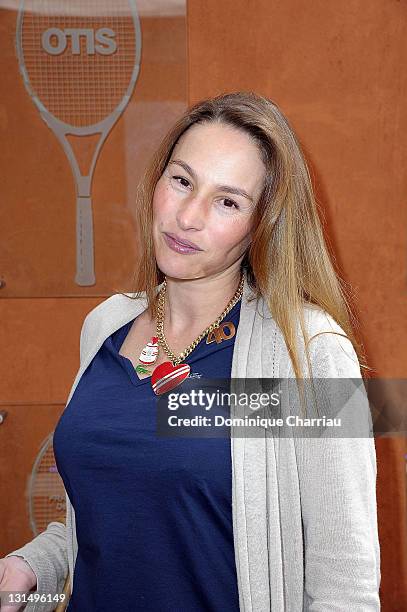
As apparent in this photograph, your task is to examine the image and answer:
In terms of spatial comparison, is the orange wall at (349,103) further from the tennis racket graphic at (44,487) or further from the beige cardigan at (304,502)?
the beige cardigan at (304,502)

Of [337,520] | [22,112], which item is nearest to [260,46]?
[22,112]

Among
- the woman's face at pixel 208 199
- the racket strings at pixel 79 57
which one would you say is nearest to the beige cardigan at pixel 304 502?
the woman's face at pixel 208 199

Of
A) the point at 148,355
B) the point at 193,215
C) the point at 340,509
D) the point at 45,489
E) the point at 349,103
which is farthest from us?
the point at 45,489

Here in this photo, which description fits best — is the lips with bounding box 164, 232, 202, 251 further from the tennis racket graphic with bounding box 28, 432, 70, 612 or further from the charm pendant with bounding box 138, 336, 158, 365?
the tennis racket graphic with bounding box 28, 432, 70, 612

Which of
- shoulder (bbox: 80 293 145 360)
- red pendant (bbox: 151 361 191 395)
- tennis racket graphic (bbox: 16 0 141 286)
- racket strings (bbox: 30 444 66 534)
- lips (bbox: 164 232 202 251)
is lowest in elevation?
racket strings (bbox: 30 444 66 534)

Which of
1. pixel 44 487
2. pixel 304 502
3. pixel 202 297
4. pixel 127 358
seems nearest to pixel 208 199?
pixel 202 297

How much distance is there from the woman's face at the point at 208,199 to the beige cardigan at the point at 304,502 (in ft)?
0.37

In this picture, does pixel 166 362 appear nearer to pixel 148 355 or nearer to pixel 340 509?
pixel 148 355

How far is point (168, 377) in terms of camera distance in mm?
1031

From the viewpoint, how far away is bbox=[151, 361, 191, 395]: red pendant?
102 centimetres

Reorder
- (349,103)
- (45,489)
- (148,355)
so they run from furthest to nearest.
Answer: (45,489), (349,103), (148,355)

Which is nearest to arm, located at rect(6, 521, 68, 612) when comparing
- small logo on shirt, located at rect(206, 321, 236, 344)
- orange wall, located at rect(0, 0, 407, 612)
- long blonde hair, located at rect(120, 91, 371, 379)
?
small logo on shirt, located at rect(206, 321, 236, 344)

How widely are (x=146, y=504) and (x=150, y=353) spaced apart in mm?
233

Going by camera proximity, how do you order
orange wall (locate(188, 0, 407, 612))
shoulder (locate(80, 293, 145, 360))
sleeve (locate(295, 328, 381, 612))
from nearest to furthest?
sleeve (locate(295, 328, 381, 612)), shoulder (locate(80, 293, 145, 360)), orange wall (locate(188, 0, 407, 612))
